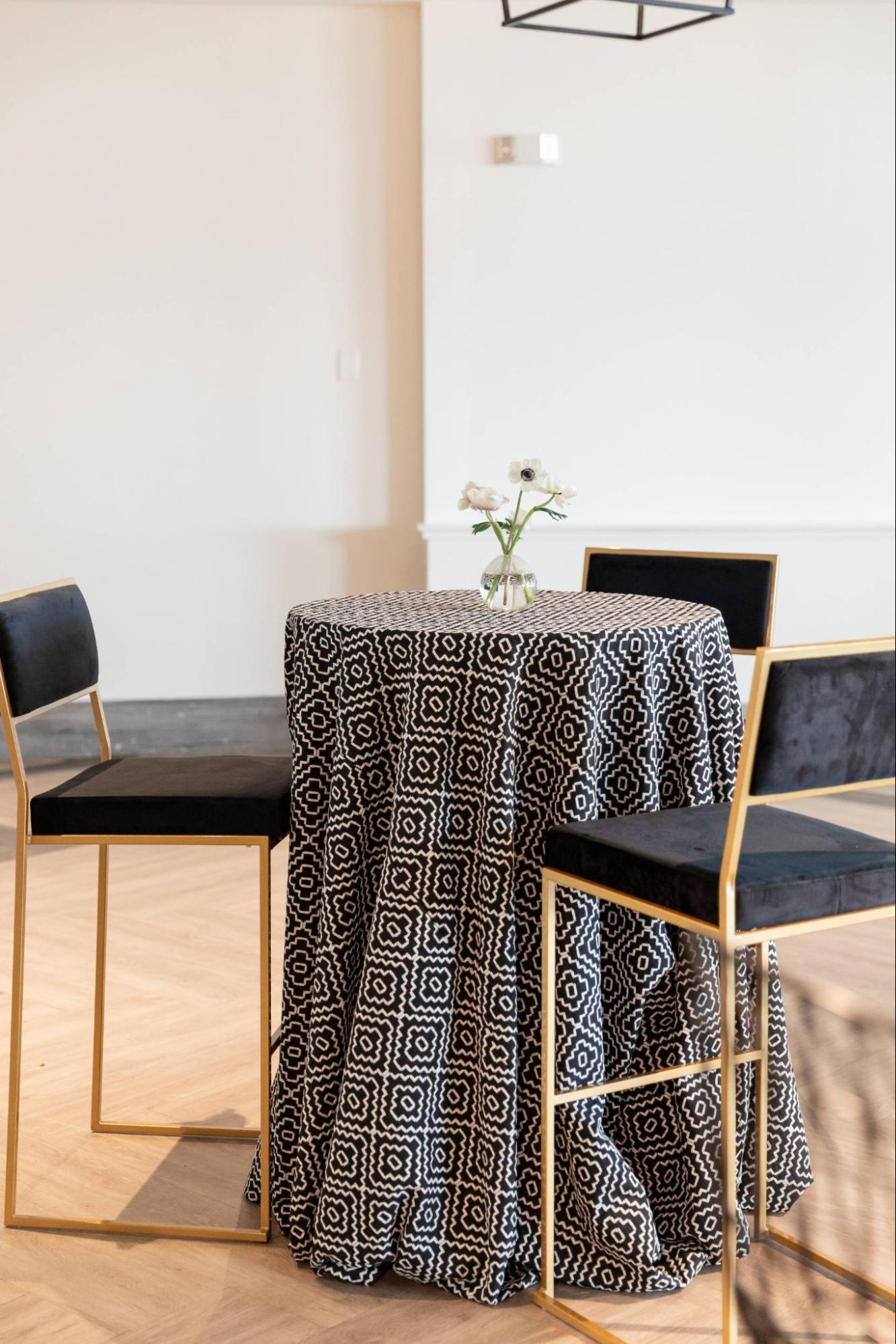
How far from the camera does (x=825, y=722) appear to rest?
5.04 ft

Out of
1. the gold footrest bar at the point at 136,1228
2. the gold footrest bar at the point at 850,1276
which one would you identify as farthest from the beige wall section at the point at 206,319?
the gold footrest bar at the point at 850,1276

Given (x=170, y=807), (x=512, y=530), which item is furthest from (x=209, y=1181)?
(x=512, y=530)

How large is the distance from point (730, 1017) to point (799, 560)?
4320 mm

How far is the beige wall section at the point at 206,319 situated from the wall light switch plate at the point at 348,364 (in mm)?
28

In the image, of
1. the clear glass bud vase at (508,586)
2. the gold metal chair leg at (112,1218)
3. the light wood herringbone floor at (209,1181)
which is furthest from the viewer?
the clear glass bud vase at (508,586)

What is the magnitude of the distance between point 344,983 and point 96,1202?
58 cm

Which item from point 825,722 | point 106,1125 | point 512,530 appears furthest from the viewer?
point 106,1125

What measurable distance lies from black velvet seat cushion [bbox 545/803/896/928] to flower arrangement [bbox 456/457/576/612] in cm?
50

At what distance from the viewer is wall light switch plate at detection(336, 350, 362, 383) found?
536cm

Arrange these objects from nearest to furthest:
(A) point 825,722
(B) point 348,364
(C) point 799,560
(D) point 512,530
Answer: (A) point 825,722
(D) point 512,530
(B) point 348,364
(C) point 799,560

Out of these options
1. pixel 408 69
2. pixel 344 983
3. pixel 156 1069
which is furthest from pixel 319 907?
pixel 408 69

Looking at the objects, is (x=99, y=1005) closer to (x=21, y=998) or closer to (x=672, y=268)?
(x=21, y=998)

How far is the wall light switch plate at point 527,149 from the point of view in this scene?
17.1 feet

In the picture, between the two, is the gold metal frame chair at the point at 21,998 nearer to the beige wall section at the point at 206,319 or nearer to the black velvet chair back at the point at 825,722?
the black velvet chair back at the point at 825,722
